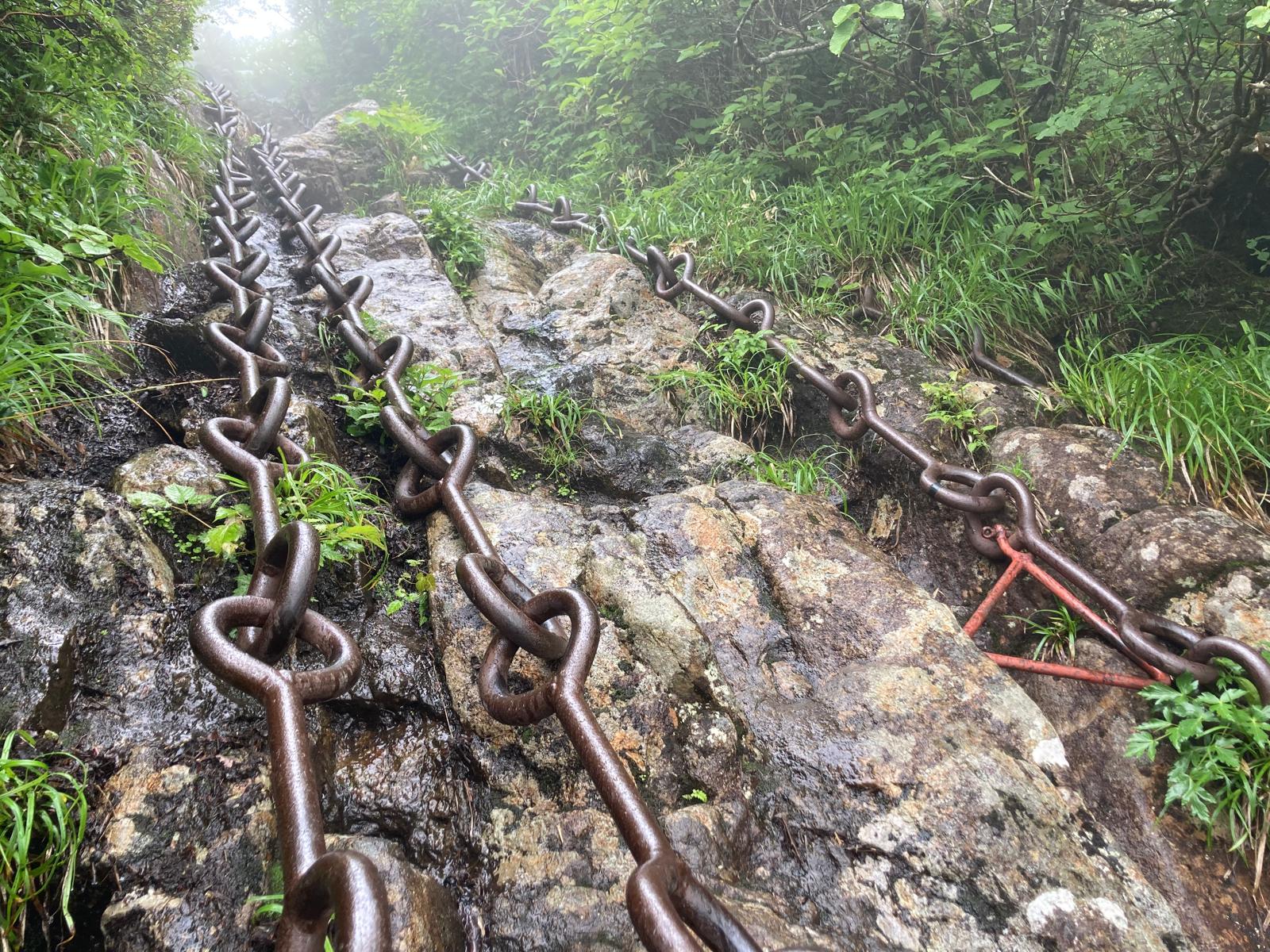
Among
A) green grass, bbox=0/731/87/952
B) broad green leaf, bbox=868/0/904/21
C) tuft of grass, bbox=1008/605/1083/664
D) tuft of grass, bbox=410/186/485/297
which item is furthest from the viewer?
tuft of grass, bbox=410/186/485/297

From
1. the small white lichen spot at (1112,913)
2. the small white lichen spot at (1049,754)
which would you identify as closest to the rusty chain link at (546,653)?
the small white lichen spot at (1112,913)

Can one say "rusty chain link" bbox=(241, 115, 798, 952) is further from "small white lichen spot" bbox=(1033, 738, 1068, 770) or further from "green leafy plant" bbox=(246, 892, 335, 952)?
"small white lichen spot" bbox=(1033, 738, 1068, 770)

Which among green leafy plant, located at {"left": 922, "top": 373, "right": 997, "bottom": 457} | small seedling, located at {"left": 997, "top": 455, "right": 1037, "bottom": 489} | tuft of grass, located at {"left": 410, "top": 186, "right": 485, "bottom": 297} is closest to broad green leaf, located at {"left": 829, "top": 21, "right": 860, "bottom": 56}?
green leafy plant, located at {"left": 922, "top": 373, "right": 997, "bottom": 457}

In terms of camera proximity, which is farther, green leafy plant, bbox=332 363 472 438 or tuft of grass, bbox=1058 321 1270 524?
green leafy plant, bbox=332 363 472 438

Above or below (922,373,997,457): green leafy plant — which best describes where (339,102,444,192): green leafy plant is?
above

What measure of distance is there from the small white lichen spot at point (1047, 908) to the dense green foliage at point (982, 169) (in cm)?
184

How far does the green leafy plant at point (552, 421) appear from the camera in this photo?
287cm

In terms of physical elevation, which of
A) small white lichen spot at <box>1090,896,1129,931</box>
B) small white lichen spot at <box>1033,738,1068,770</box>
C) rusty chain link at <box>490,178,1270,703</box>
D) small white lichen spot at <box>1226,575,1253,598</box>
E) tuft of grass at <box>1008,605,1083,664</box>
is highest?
rusty chain link at <box>490,178,1270,703</box>

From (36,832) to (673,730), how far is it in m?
1.39

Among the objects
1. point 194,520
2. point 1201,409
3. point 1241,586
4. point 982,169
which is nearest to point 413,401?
point 194,520

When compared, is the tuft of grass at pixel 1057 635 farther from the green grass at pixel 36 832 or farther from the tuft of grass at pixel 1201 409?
the green grass at pixel 36 832

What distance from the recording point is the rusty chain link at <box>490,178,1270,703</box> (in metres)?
1.77

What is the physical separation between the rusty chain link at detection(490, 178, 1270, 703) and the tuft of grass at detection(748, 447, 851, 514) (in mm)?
190

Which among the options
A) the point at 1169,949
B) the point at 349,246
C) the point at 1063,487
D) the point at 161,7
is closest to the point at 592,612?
the point at 1169,949
